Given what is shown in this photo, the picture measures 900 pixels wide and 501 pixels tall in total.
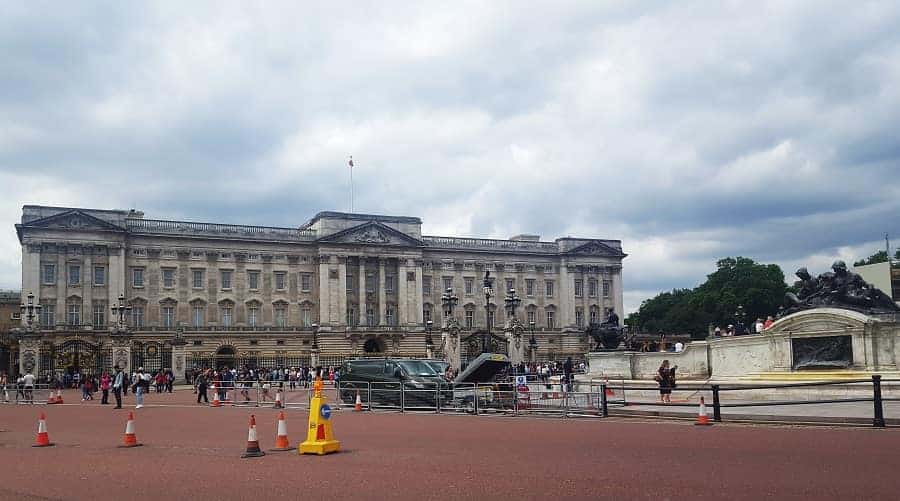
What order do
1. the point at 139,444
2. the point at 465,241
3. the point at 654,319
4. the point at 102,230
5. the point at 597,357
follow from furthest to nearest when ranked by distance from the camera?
the point at 654,319 < the point at 465,241 < the point at 102,230 < the point at 597,357 < the point at 139,444

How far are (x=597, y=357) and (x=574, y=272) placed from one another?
6318cm

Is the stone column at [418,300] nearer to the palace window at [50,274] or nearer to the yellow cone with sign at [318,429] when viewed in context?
the palace window at [50,274]

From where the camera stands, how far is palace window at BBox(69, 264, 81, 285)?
76.8 m

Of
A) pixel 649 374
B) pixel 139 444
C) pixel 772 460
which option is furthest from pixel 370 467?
pixel 649 374

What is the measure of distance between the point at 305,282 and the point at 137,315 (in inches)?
631

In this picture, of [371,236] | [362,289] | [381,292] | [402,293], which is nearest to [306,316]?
[362,289]

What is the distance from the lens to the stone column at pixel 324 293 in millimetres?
85750

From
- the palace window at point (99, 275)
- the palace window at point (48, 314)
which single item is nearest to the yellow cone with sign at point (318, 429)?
the palace window at point (48, 314)

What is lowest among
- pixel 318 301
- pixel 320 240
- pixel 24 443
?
pixel 24 443

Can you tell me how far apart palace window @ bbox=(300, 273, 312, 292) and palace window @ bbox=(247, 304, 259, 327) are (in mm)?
4916

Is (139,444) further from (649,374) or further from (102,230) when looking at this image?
(102,230)

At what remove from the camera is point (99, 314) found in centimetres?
7800

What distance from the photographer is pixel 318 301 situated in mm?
87312

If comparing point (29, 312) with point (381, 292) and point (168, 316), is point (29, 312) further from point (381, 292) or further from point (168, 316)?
point (381, 292)
